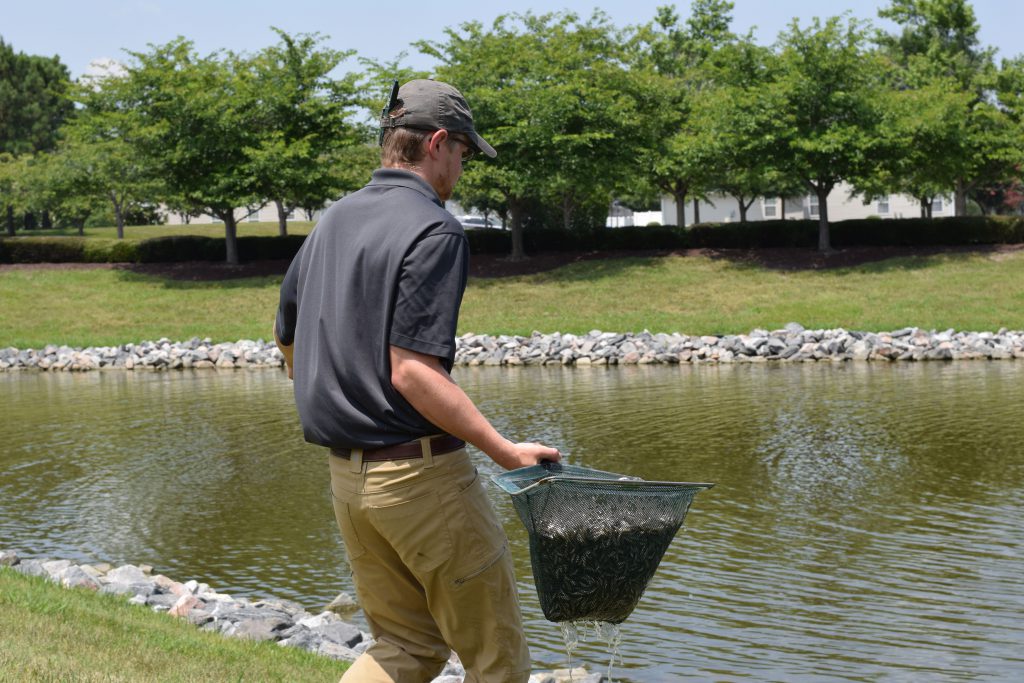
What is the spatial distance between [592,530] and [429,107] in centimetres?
144

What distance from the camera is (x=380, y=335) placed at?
11.8 ft

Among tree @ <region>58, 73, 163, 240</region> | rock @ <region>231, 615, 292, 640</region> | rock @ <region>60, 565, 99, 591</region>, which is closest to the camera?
rock @ <region>231, 615, 292, 640</region>

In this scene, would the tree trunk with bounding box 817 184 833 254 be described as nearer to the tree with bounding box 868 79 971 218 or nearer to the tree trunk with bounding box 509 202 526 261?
the tree with bounding box 868 79 971 218

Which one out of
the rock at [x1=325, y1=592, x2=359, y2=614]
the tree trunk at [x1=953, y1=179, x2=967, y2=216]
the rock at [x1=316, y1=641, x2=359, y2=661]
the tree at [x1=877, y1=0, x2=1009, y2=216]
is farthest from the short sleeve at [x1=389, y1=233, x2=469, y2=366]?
the tree trunk at [x1=953, y1=179, x2=967, y2=216]

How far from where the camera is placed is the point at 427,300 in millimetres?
3572

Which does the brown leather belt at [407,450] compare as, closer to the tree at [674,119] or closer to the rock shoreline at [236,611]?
the rock shoreline at [236,611]

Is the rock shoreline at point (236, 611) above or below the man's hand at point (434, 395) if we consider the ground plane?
below

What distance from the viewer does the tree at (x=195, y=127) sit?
128ft

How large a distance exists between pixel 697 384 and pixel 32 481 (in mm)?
11083

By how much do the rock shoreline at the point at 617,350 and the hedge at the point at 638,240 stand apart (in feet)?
45.9

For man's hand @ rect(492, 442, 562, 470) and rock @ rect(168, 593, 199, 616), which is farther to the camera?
rock @ rect(168, 593, 199, 616)

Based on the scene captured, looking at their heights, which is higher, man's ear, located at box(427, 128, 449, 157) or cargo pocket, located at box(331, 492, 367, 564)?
man's ear, located at box(427, 128, 449, 157)

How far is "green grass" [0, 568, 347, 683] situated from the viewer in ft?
17.0

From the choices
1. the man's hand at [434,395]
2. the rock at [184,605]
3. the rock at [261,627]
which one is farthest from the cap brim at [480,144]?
the rock at [184,605]
